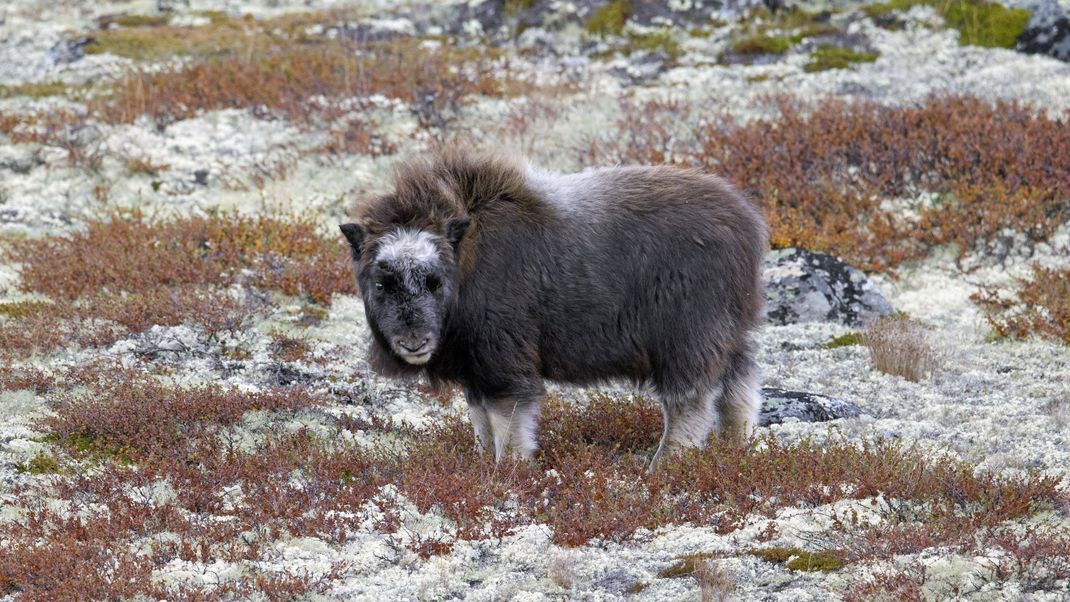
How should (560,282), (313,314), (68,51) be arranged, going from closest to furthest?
(560,282)
(313,314)
(68,51)

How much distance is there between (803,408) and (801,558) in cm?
315

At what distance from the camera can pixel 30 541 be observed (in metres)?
7.02

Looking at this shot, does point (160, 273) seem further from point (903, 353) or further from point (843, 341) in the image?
point (903, 353)

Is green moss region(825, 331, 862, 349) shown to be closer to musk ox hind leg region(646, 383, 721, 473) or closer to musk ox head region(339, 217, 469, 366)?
musk ox hind leg region(646, 383, 721, 473)

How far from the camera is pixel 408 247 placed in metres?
8.23

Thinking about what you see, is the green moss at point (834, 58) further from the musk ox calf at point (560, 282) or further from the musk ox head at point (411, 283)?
the musk ox head at point (411, 283)

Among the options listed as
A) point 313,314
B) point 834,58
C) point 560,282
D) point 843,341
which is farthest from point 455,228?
point 834,58

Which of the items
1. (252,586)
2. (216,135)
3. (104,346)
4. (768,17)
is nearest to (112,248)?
(104,346)

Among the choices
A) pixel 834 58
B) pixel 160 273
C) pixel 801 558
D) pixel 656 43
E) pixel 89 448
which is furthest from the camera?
pixel 656 43

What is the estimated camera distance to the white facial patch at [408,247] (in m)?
8.18

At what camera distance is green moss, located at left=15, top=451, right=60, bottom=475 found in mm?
8383

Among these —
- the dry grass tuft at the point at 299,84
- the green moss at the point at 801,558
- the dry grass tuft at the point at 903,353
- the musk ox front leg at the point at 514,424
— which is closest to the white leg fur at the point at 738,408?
the musk ox front leg at the point at 514,424

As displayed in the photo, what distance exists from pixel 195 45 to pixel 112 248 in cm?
1025

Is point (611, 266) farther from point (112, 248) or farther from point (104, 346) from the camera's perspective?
point (112, 248)
